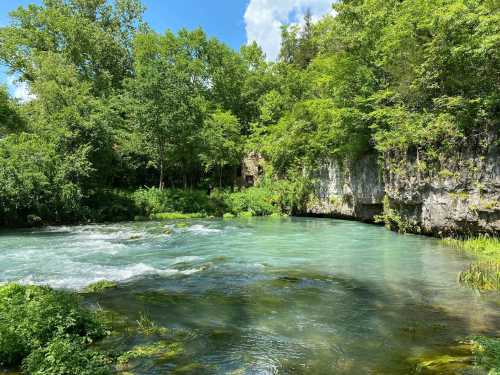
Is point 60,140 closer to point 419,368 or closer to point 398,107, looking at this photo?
point 398,107

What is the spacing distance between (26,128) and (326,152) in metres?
22.8

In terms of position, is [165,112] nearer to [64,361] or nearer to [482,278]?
[482,278]

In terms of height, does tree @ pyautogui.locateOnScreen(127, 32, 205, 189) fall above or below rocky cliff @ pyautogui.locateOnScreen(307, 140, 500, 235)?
above

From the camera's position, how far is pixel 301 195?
104 feet

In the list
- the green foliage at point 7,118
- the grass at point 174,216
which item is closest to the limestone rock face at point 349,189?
the grass at point 174,216

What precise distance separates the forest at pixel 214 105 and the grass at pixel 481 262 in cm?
396

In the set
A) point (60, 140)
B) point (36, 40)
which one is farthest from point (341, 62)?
point (36, 40)

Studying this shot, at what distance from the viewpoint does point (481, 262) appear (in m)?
11.5

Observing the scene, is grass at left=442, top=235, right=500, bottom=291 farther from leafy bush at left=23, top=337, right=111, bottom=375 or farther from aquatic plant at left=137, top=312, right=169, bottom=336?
leafy bush at left=23, top=337, right=111, bottom=375

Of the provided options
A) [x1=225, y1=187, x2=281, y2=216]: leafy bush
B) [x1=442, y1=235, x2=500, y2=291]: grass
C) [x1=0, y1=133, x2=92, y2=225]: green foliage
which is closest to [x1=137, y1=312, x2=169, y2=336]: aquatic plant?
[x1=442, y1=235, x2=500, y2=291]: grass

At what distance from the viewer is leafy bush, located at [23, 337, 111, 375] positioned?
16.2ft

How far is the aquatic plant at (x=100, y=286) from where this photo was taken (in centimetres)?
947

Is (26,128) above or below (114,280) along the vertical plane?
above

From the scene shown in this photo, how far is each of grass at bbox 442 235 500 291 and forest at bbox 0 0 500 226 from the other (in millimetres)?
3956
